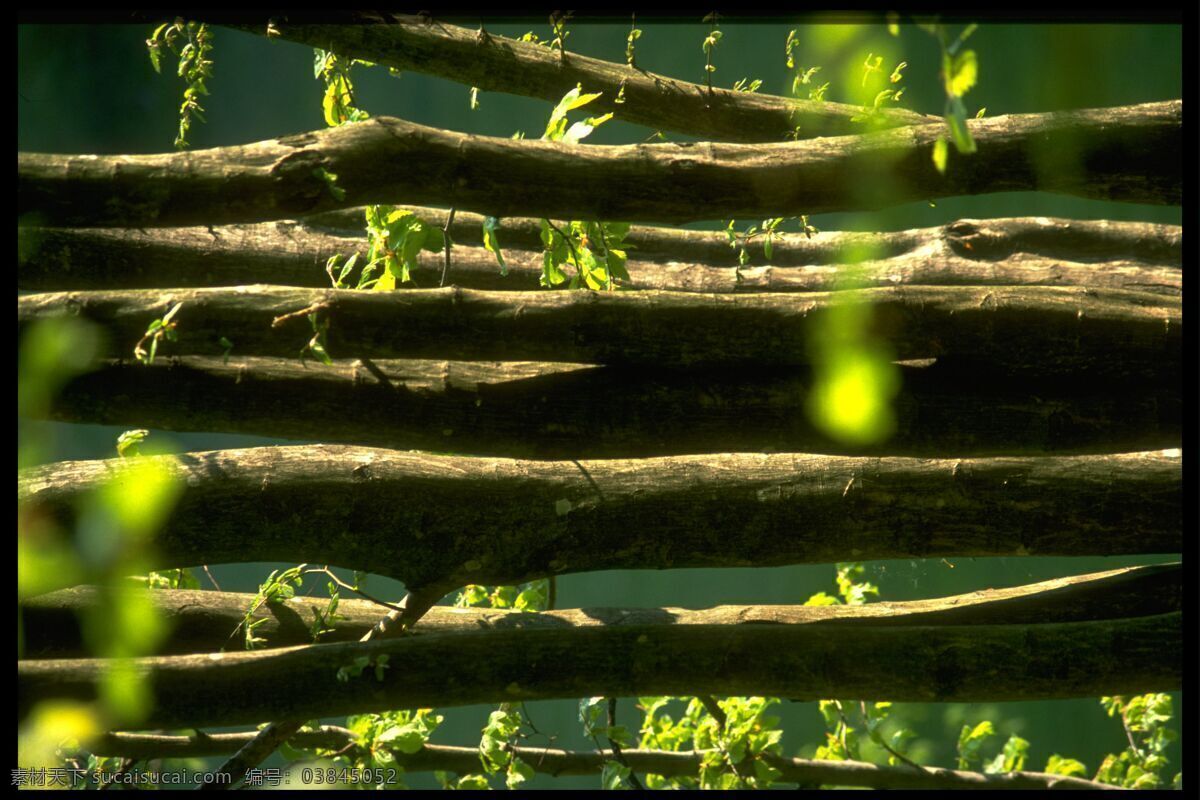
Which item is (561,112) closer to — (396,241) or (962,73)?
(396,241)

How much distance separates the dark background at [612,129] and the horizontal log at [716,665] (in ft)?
1.37

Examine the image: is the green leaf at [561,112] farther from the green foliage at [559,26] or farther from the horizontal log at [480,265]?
the horizontal log at [480,265]

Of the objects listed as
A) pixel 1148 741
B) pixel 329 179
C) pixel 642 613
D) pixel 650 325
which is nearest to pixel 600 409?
pixel 650 325

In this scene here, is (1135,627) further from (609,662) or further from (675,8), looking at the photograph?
(675,8)

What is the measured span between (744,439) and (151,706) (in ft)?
3.68

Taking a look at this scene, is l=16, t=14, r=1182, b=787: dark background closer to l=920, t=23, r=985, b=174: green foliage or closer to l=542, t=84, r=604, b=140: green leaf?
l=542, t=84, r=604, b=140: green leaf

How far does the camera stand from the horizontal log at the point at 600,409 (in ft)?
5.67

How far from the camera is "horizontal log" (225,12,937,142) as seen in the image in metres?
2.34

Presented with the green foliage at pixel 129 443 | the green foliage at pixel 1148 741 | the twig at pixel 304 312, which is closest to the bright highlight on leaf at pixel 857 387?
the twig at pixel 304 312

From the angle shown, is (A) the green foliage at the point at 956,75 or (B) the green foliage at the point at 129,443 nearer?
(A) the green foliage at the point at 956,75

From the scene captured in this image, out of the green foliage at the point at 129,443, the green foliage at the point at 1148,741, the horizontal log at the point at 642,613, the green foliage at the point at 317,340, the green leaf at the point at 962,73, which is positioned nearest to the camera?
the green leaf at the point at 962,73

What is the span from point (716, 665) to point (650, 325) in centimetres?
61

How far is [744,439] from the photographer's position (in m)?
1.93

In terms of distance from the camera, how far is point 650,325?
180cm
